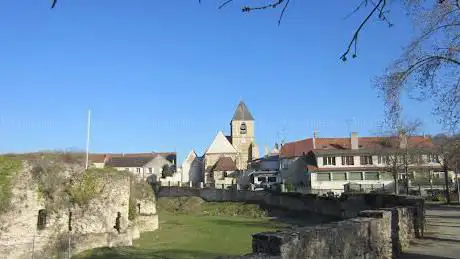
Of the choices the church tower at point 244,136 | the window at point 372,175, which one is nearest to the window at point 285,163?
the window at point 372,175

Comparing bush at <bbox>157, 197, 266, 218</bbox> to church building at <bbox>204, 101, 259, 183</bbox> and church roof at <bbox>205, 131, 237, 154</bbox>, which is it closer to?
church building at <bbox>204, 101, 259, 183</bbox>

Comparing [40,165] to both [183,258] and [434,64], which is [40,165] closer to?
[183,258]

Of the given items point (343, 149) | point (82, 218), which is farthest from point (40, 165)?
point (343, 149)

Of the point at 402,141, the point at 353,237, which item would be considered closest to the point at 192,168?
the point at 402,141

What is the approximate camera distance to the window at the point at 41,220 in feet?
80.0

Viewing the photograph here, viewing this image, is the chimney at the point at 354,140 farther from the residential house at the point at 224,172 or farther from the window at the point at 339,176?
the residential house at the point at 224,172

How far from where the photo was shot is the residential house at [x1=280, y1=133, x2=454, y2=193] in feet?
187

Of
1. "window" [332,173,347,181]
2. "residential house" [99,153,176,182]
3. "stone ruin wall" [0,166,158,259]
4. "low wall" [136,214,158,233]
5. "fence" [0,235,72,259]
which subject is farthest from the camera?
"residential house" [99,153,176,182]

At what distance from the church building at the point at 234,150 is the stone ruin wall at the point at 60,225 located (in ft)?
190

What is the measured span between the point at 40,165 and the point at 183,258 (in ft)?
29.1

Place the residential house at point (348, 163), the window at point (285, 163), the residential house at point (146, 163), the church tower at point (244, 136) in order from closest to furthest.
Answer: the residential house at point (348, 163) → the window at point (285, 163) → the residential house at point (146, 163) → the church tower at point (244, 136)

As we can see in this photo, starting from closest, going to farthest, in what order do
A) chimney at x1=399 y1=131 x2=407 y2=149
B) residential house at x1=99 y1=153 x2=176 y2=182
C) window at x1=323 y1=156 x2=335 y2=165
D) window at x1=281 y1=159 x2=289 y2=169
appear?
1. chimney at x1=399 y1=131 x2=407 y2=149
2. window at x1=323 y1=156 x2=335 y2=165
3. window at x1=281 y1=159 x2=289 y2=169
4. residential house at x1=99 y1=153 x2=176 y2=182

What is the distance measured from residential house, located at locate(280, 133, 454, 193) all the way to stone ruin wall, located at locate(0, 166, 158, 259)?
33.1 meters

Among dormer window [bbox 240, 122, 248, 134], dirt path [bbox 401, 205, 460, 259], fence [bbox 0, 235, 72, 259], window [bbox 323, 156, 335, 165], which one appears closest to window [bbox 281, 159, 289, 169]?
window [bbox 323, 156, 335, 165]
